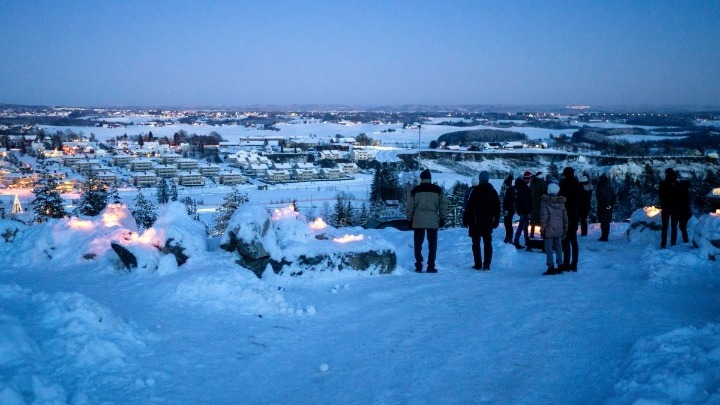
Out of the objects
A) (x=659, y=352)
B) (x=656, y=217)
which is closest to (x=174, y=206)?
(x=659, y=352)

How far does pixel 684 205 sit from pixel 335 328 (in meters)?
8.98

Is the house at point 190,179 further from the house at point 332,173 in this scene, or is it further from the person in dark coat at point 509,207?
the person in dark coat at point 509,207

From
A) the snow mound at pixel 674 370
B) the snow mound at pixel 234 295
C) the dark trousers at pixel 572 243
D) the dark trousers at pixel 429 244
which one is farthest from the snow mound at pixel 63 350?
the dark trousers at pixel 572 243

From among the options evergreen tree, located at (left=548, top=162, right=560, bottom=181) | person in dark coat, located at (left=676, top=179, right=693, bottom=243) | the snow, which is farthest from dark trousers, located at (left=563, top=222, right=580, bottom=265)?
evergreen tree, located at (left=548, top=162, right=560, bottom=181)

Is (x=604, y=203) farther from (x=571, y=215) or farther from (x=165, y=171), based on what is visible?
(x=165, y=171)

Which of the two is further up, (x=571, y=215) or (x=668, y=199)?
(x=668, y=199)

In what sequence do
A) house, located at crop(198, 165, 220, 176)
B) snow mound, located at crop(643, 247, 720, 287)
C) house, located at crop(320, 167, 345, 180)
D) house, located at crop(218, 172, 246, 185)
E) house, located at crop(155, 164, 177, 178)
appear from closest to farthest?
snow mound, located at crop(643, 247, 720, 287)
house, located at crop(218, 172, 246, 185)
house, located at crop(155, 164, 177, 178)
house, located at crop(320, 167, 345, 180)
house, located at crop(198, 165, 220, 176)

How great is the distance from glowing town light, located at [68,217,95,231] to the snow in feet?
1.35

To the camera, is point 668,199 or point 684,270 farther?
point 668,199

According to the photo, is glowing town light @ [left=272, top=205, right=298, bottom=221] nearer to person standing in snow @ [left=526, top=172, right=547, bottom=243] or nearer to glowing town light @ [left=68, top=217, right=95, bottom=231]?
glowing town light @ [left=68, top=217, right=95, bottom=231]

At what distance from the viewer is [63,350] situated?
188 inches

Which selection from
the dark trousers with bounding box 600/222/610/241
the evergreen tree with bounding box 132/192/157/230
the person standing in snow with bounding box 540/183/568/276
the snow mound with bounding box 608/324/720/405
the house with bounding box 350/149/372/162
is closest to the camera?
the snow mound with bounding box 608/324/720/405

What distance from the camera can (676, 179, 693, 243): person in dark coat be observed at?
11023 mm

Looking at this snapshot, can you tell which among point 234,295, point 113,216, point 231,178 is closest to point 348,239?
point 234,295
